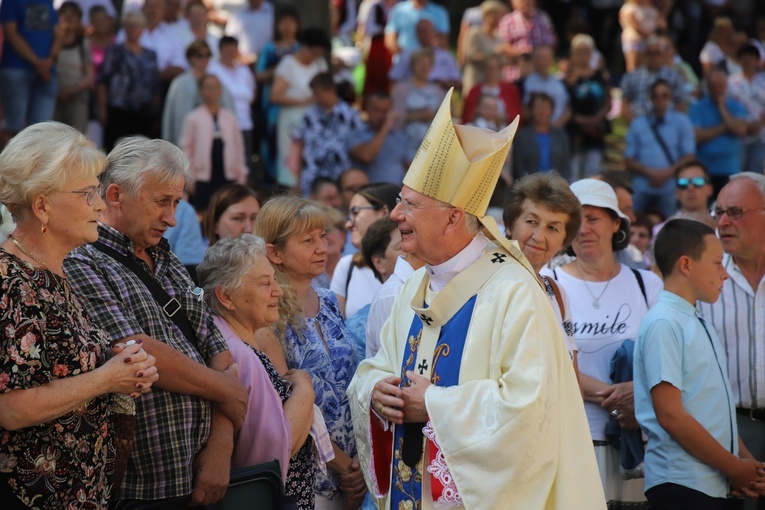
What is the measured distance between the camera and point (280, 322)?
191 inches

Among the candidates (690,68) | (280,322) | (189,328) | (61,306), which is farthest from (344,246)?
(690,68)

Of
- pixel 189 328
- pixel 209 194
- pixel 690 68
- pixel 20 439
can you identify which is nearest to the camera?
pixel 20 439

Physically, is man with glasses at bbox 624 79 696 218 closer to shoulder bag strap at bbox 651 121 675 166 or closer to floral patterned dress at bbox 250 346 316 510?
shoulder bag strap at bbox 651 121 675 166

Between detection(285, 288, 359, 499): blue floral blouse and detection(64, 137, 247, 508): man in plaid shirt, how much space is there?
75cm

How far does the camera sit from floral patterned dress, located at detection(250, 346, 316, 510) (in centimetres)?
454

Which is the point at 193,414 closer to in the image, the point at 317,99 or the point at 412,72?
the point at 317,99

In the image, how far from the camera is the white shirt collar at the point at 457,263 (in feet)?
13.3

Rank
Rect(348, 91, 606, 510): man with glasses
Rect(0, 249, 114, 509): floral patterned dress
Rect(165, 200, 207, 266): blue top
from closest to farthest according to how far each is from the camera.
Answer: Rect(0, 249, 114, 509): floral patterned dress
Rect(348, 91, 606, 510): man with glasses
Rect(165, 200, 207, 266): blue top

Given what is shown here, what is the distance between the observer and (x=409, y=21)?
14.1 metres

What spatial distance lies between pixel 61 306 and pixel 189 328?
0.72 meters

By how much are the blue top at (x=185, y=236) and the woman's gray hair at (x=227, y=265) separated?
7.65 feet

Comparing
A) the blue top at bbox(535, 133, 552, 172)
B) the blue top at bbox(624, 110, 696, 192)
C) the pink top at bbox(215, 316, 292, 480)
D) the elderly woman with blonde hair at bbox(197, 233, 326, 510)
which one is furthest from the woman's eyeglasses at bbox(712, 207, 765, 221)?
the blue top at bbox(535, 133, 552, 172)

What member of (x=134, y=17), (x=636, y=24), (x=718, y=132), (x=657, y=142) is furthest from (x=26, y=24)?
(x=636, y=24)

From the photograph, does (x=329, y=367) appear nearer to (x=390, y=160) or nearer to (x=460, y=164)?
(x=460, y=164)
